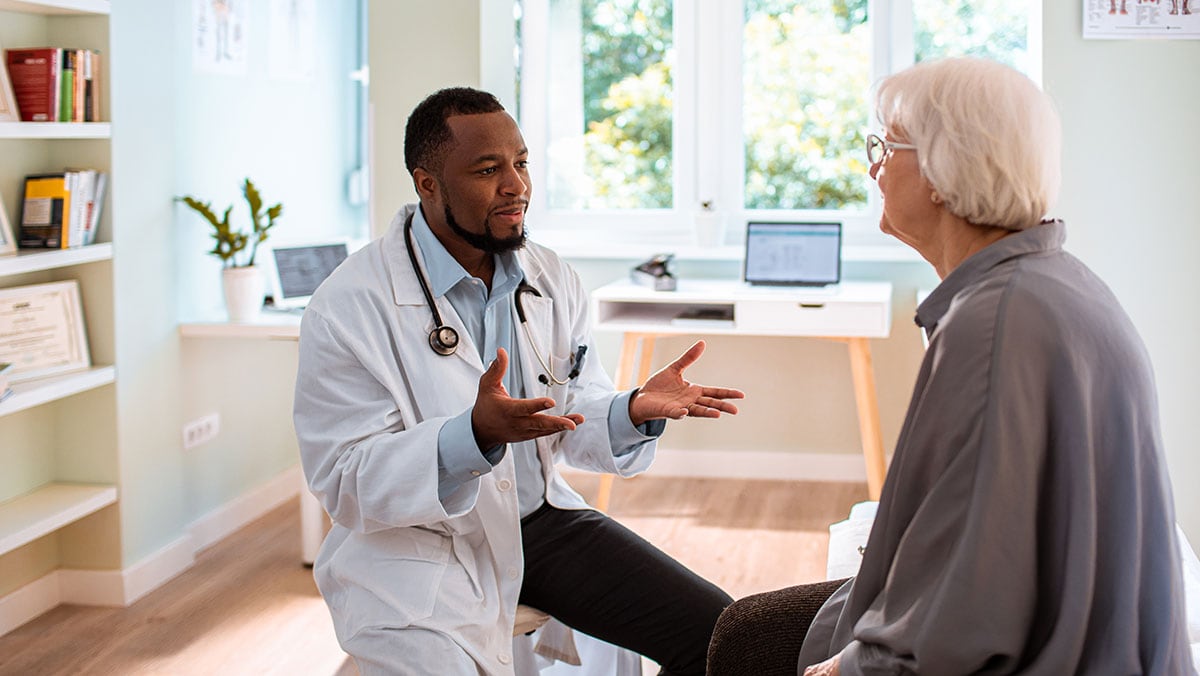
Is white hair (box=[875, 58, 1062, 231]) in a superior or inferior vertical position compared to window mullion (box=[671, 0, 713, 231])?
inferior

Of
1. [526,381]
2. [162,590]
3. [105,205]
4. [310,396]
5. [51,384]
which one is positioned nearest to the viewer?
[310,396]

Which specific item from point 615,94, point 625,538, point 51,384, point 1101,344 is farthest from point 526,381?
point 615,94

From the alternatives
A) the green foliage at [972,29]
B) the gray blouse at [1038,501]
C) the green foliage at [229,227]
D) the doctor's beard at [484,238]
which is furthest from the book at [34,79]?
the green foliage at [972,29]

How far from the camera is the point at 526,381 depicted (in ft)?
6.95

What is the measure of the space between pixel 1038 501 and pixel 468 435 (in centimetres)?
80

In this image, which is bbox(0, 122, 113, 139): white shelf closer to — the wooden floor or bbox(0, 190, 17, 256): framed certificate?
bbox(0, 190, 17, 256): framed certificate

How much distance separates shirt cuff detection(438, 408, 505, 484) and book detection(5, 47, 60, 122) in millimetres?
1727

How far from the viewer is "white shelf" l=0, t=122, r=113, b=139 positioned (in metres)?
2.80

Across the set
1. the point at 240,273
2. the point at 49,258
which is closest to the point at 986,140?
the point at 49,258

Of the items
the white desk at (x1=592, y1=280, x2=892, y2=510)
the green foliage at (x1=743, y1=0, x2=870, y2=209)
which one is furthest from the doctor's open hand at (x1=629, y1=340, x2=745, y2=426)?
the green foliage at (x1=743, y1=0, x2=870, y2=209)

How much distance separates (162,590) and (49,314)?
81 cm

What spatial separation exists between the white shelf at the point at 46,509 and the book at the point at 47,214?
62cm

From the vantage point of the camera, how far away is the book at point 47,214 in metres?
3.02

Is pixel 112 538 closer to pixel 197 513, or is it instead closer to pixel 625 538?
pixel 197 513
